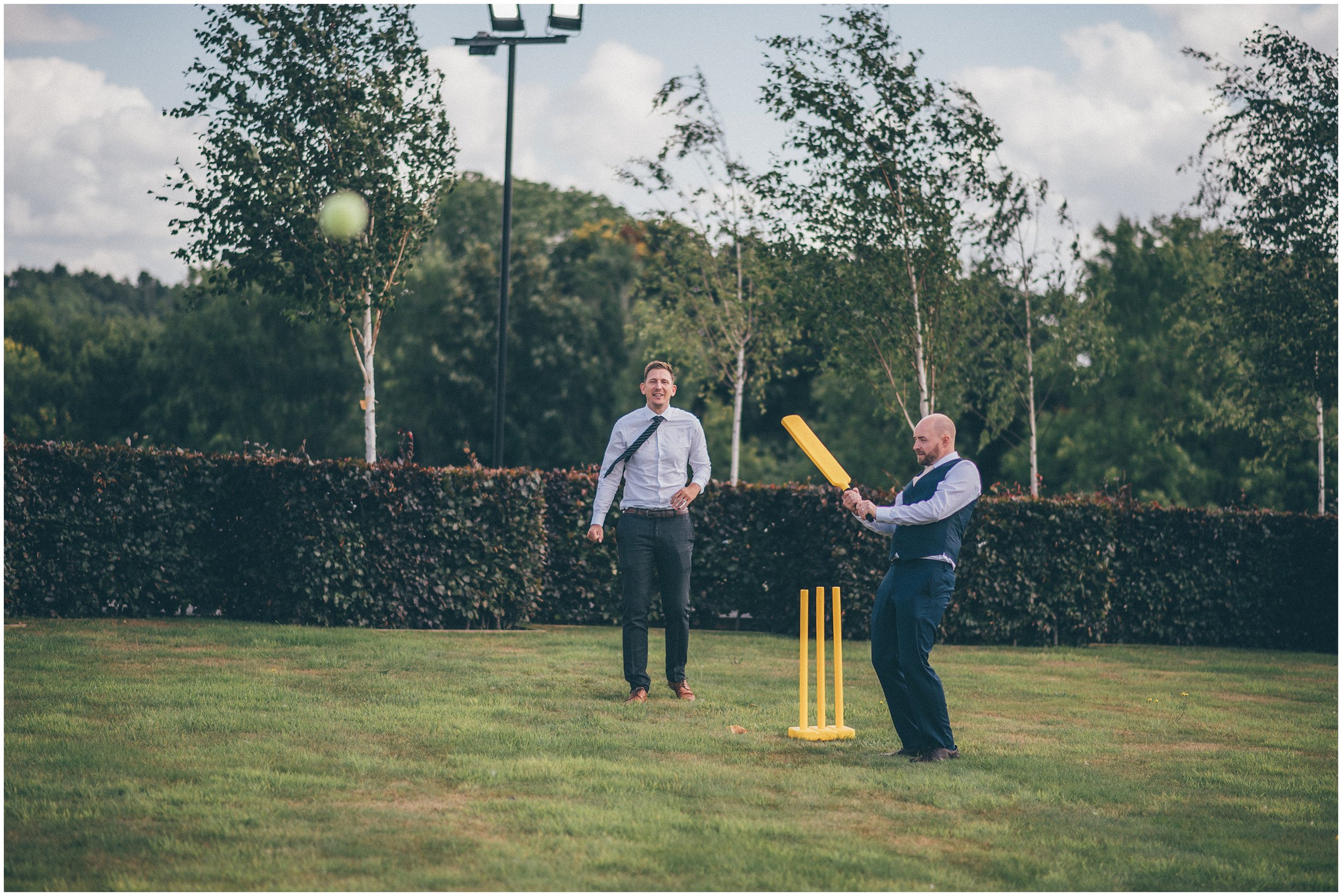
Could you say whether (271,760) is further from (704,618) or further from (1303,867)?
(704,618)

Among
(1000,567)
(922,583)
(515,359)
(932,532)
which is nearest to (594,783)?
(922,583)

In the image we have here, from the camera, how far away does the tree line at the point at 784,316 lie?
50.5ft

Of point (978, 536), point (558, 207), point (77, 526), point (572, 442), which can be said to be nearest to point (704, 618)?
point (978, 536)

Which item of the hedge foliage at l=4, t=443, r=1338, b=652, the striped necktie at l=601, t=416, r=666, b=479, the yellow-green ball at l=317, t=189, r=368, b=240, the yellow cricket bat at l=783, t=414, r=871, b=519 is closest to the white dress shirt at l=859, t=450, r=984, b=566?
the yellow cricket bat at l=783, t=414, r=871, b=519

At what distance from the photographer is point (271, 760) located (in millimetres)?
6090

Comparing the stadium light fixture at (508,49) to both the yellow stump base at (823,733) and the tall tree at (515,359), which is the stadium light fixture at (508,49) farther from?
the tall tree at (515,359)

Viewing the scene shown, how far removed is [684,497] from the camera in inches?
333

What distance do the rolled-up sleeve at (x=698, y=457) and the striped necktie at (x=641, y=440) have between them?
0.26 meters

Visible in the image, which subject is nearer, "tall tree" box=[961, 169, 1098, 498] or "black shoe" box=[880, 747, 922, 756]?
"black shoe" box=[880, 747, 922, 756]

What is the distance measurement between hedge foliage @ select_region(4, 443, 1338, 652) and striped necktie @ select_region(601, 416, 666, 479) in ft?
14.4

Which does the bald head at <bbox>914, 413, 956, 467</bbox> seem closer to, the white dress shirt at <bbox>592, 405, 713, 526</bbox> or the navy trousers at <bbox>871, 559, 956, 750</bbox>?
the navy trousers at <bbox>871, 559, 956, 750</bbox>

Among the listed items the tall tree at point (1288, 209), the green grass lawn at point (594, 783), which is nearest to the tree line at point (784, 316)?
the tall tree at point (1288, 209)

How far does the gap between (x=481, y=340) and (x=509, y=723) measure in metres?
35.3

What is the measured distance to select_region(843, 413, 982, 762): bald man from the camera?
658cm
